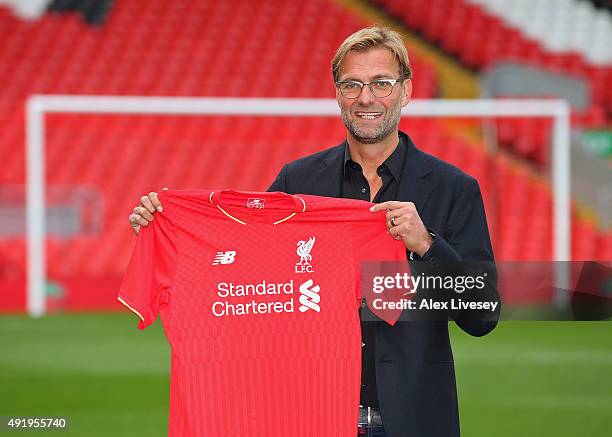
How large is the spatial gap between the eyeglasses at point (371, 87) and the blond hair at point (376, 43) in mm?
47

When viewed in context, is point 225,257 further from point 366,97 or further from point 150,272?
point 366,97

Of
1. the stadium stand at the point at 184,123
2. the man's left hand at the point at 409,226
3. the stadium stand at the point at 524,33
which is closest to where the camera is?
the man's left hand at the point at 409,226

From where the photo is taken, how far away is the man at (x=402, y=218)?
247cm

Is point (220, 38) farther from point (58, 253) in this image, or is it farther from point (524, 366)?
point (524, 366)

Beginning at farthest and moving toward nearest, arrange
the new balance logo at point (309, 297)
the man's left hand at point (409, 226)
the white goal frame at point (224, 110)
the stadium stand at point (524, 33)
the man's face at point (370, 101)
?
1. the stadium stand at point (524, 33)
2. the white goal frame at point (224, 110)
3. the new balance logo at point (309, 297)
4. the man's face at point (370, 101)
5. the man's left hand at point (409, 226)

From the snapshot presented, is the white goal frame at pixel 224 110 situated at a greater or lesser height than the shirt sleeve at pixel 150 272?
greater

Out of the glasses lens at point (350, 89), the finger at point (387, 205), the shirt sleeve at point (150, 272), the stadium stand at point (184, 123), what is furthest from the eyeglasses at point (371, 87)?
→ the stadium stand at point (184, 123)

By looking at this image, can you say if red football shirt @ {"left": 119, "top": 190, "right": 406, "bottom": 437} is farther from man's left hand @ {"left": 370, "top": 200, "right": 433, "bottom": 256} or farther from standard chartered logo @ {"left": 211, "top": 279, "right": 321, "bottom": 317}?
man's left hand @ {"left": 370, "top": 200, "right": 433, "bottom": 256}

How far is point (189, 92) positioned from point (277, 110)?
15.2 feet

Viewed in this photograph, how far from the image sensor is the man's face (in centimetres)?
257

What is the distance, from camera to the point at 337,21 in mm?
14586

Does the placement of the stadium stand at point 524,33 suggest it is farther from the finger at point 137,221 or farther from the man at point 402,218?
the finger at point 137,221

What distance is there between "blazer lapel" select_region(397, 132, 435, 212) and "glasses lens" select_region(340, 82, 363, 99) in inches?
8.7

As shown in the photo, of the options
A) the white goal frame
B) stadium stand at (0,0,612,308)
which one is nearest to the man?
the white goal frame
